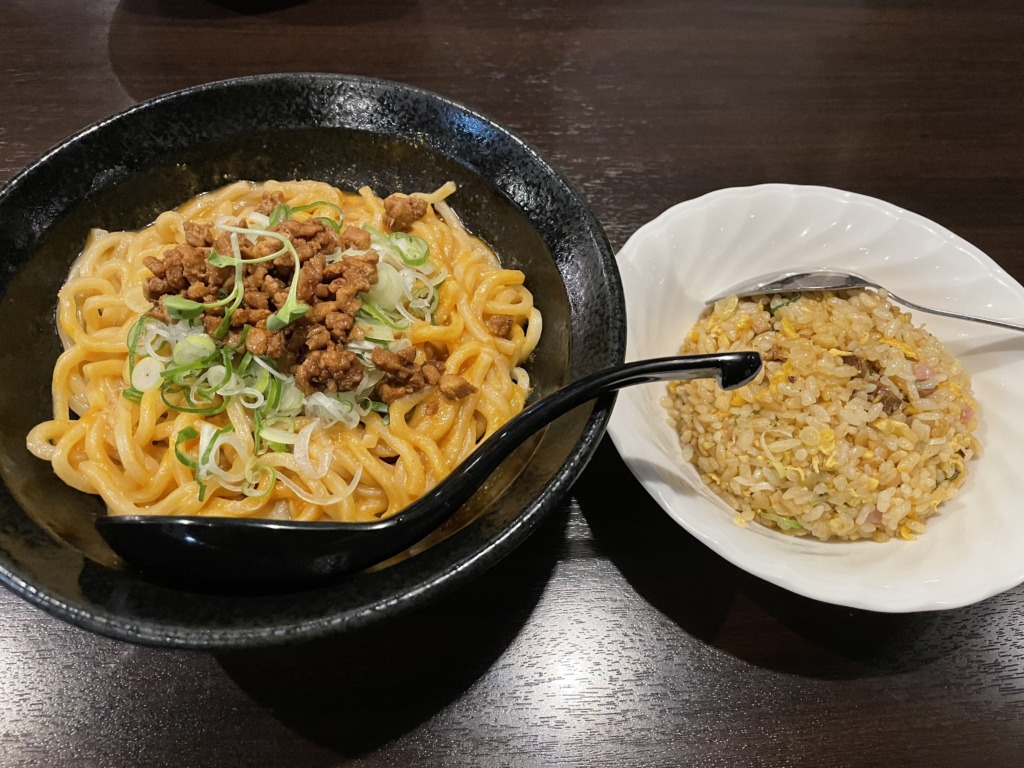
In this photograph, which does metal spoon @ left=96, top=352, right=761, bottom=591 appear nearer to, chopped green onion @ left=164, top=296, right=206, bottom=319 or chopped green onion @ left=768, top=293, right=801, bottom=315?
chopped green onion @ left=164, top=296, right=206, bottom=319

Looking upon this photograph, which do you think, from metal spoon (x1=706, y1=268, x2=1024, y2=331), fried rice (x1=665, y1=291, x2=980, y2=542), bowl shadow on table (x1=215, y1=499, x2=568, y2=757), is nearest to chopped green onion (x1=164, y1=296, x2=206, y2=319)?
bowl shadow on table (x1=215, y1=499, x2=568, y2=757)

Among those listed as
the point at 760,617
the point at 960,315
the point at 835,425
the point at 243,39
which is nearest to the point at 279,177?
the point at 243,39

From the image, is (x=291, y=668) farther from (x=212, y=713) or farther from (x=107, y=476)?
(x=107, y=476)

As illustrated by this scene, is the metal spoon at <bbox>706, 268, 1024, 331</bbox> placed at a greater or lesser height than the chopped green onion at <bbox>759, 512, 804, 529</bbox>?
greater

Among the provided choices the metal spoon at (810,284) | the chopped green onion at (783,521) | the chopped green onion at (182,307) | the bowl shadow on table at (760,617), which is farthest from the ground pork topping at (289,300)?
the metal spoon at (810,284)

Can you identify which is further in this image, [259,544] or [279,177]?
[279,177]

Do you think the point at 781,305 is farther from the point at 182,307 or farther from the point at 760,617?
the point at 182,307
